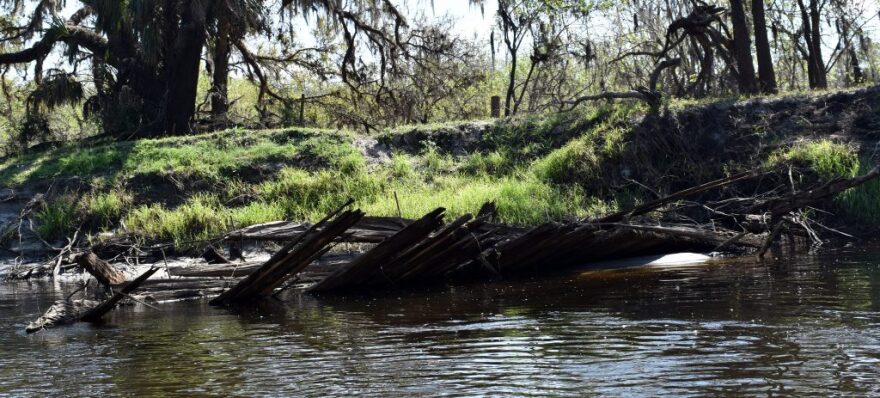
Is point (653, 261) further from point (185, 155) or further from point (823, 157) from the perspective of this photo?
point (185, 155)

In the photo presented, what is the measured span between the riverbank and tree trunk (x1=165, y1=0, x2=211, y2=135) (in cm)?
256

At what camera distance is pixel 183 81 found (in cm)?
2466

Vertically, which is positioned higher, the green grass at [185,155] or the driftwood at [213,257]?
the green grass at [185,155]

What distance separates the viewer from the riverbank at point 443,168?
655 inches

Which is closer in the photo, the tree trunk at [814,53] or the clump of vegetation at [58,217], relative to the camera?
the clump of vegetation at [58,217]

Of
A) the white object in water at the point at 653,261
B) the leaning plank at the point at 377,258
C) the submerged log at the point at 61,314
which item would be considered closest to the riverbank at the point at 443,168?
the white object in water at the point at 653,261

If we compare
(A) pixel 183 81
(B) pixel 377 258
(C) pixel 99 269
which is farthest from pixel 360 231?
(A) pixel 183 81

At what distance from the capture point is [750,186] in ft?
54.0

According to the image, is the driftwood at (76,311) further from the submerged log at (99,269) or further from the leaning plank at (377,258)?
the leaning plank at (377,258)

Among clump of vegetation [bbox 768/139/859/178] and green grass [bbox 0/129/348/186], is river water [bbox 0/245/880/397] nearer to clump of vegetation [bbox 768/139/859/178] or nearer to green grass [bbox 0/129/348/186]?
clump of vegetation [bbox 768/139/859/178]

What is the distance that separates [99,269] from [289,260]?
8.40ft

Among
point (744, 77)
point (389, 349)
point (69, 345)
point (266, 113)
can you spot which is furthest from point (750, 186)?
point (266, 113)

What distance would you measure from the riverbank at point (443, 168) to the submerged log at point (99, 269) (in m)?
3.64

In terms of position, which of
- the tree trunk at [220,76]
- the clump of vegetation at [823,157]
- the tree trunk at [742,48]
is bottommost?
the clump of vegetation at [823,157]
